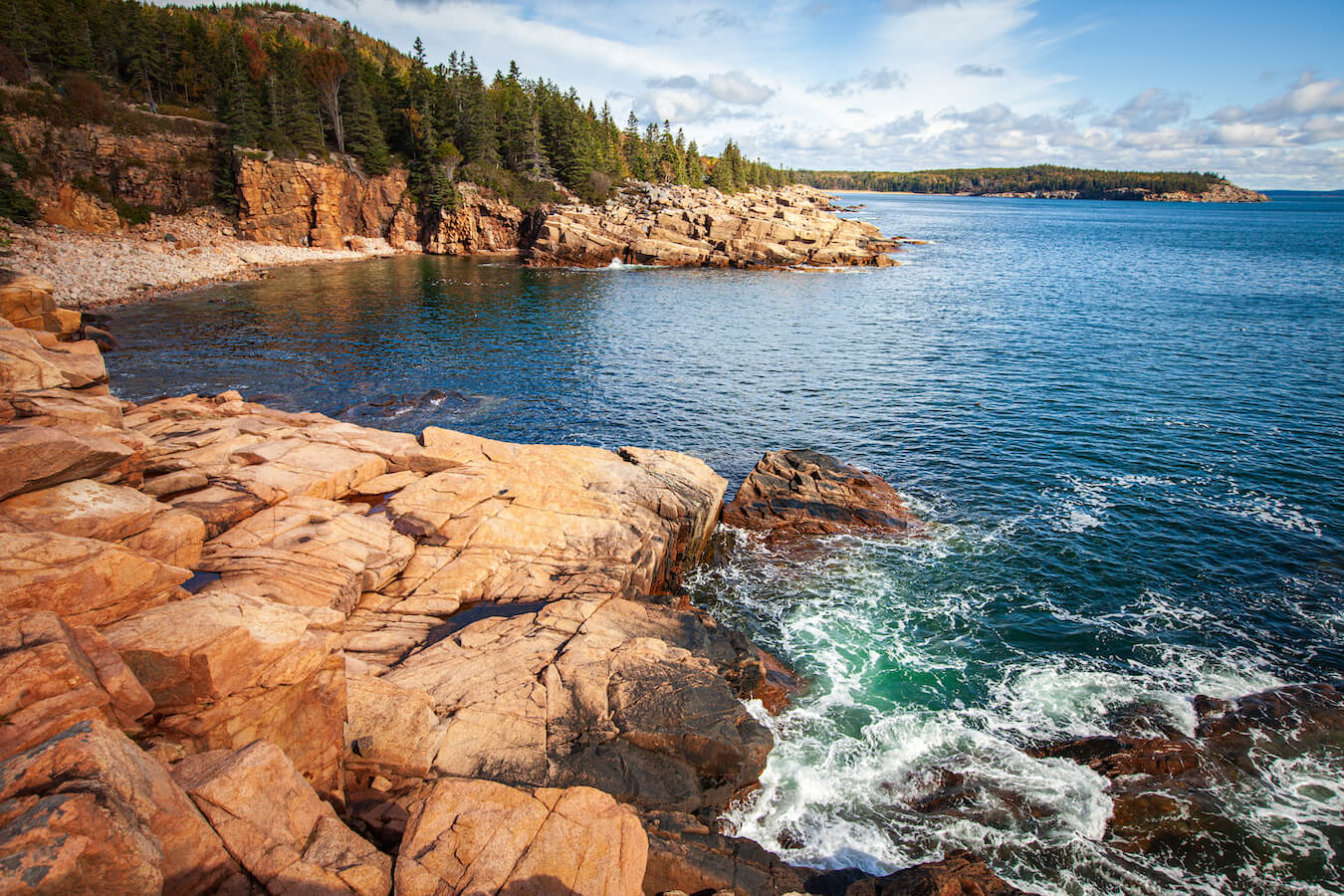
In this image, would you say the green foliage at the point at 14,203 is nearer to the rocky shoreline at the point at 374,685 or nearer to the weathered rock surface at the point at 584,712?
the rocky shoreline at the point at 374,685

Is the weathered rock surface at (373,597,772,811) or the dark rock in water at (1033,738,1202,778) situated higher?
the weathered rock surface at (373,597,772,811)

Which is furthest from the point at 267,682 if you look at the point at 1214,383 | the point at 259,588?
the point at 1214,383

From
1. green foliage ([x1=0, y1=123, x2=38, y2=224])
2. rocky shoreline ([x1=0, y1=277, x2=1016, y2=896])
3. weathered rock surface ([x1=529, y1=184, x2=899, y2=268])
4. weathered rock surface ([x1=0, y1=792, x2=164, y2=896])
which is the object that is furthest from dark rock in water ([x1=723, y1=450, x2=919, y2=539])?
green foliage ([x1=0, y1=123, x2=38, y2=224])

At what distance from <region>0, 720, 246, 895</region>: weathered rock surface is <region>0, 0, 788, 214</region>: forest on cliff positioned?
→ 102 meters

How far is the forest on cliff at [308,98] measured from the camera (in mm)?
82188

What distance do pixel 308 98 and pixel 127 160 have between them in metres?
27.9

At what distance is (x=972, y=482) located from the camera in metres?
29.4

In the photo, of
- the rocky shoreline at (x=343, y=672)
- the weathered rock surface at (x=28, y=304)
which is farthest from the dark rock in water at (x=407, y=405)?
the weathered rock surface at (x=28, y=304)

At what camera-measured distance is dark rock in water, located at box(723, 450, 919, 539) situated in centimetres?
2591

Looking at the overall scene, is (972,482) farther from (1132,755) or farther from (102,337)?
(102,337)

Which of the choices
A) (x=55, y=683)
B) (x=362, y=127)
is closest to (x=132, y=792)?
(x=55, y=683)

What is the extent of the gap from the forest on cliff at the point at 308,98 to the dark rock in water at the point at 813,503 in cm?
9042

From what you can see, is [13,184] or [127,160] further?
[127,160]

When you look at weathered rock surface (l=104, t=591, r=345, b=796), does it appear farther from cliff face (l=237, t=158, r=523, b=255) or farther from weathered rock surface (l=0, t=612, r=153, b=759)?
cliff face (l=237, t=158, r=523, b=255)
